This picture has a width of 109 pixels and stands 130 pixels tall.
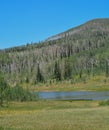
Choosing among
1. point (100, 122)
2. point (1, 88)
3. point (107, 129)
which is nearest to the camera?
point (107, 129)

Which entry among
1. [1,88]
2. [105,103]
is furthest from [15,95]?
[105,103]

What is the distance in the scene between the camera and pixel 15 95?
137 meters

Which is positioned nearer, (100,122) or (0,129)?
(0,129)

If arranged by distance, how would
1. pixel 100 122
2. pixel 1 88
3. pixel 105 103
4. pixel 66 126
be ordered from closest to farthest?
pixel 66 126
pixel 100 122
pixel 105 103
pixel 1 88

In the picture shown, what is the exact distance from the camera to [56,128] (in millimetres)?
37750

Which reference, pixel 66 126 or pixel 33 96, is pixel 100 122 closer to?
pixel 66 126

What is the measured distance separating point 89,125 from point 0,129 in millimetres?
12087

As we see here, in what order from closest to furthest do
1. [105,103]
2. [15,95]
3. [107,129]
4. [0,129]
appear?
[0,129], [107,129], [105,103], [15,95]

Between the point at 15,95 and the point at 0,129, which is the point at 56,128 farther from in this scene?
the point at 15,95

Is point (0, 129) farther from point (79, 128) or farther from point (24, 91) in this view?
point (24, 91)

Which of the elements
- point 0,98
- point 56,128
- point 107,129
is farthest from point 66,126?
point 0,98

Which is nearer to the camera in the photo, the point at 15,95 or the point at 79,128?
the point at 79,128

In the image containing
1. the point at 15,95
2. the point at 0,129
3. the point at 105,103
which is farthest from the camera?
the point at 15,95

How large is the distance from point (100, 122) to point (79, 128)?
19.4ft
